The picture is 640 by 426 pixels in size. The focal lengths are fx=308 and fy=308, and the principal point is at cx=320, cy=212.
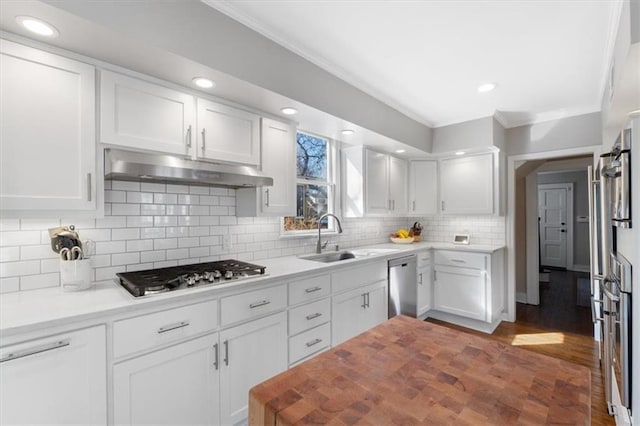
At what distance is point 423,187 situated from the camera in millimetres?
4305

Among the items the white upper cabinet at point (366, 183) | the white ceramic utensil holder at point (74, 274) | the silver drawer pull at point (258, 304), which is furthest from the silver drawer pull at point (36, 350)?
the white upper cabinet at point (366, 183)

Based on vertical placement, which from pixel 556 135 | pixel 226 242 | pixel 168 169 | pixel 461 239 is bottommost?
pixel 461 239

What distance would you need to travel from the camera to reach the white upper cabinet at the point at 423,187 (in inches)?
167

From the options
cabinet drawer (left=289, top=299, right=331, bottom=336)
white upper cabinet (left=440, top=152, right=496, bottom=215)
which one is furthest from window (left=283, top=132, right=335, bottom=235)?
white upper cabinet (left=440, top=152, right=496, bottom=215)

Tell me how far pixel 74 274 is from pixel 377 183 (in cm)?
301

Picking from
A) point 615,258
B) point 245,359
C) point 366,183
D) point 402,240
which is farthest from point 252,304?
point 402,240

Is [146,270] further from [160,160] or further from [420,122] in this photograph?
[420,122]

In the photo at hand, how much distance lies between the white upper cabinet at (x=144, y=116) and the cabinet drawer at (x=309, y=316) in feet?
4.37

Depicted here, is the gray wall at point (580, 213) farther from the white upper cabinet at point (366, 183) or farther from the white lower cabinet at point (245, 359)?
the white lower cabinet at point (245, 359)

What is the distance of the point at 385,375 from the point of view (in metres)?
0.94

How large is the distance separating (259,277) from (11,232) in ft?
4.33

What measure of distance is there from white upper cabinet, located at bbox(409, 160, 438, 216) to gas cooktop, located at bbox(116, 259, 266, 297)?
113 inches

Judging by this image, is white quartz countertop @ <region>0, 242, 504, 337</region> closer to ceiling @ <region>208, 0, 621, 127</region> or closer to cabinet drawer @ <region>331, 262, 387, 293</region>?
cabinet drawer @ <region>331, 262, 387, 293</region>

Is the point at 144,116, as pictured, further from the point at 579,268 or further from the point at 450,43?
the point at 579,268
